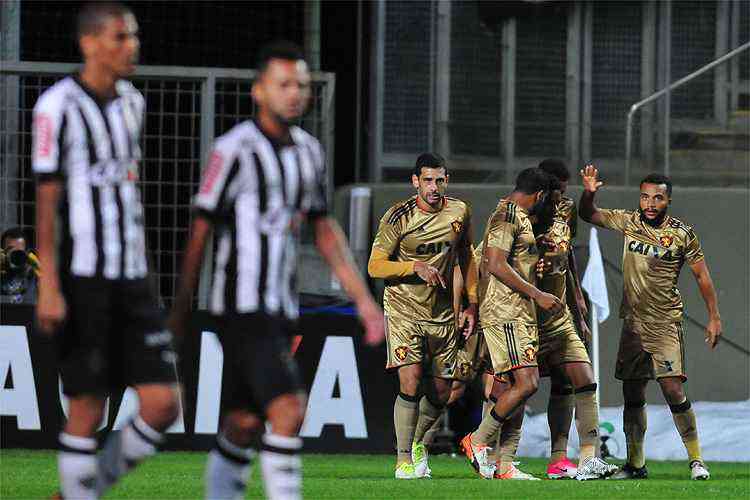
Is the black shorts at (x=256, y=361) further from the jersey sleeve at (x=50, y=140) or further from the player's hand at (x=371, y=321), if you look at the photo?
the jersey sleeve at (x=50, y=140)

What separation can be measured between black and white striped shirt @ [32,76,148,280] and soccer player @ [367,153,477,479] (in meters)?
4.99

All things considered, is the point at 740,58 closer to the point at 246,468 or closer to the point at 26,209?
the point at 26,209

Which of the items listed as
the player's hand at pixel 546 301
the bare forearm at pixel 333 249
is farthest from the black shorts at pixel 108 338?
the player's hand at pixel 546 301

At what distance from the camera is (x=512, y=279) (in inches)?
430

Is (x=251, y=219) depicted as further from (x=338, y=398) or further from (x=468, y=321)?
(x=338, y=398)

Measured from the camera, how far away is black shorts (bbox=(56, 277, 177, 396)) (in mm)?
6512

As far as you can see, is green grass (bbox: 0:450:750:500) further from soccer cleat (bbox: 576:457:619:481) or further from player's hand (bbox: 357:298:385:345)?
player's hand (bbox: 357:298:385:345)

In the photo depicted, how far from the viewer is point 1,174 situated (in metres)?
15.1

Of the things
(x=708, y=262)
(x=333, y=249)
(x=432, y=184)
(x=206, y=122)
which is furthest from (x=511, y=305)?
(x=708, y=262)

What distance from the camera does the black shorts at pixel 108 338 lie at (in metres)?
6.51

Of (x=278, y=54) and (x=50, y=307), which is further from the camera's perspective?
(x=278, y=54)

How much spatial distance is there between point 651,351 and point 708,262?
557 centimetres

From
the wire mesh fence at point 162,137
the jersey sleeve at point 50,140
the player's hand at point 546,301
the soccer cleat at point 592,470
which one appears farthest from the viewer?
the wire mesh fence at point 162,137

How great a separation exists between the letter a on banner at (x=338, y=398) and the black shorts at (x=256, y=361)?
7.46 m
